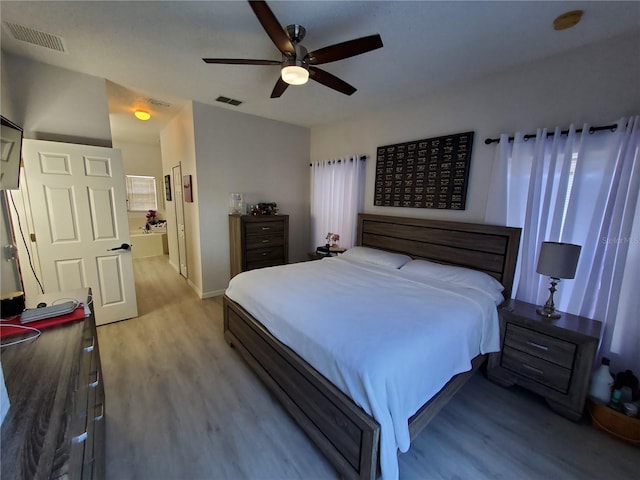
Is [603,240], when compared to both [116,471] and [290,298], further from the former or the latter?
[116,471]

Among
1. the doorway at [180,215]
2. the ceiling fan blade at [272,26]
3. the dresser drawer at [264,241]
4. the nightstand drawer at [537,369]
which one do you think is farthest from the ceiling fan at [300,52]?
the doorway at [180,215]

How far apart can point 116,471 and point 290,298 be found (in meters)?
1.39

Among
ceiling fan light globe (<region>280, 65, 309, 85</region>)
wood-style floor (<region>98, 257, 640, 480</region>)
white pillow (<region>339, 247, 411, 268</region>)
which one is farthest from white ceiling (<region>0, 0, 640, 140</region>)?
wood-style floor (<region>98, 257, 640, 480</region>)

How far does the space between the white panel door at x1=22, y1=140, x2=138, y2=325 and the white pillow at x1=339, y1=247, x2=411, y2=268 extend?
2769 mm

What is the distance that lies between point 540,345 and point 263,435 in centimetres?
214

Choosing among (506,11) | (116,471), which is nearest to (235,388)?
(116,471)

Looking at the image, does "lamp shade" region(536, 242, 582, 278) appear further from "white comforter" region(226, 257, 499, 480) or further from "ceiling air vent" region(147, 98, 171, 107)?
"ceiling air vent" region(147, 98, 171, 107)

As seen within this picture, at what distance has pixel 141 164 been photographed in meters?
6.58

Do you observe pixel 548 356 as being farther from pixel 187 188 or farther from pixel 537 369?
pixel 187 188

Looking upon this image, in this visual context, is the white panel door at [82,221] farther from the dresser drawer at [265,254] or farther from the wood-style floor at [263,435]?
the dresser drawer at [265,254]

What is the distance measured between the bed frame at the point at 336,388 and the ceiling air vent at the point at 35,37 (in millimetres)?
2616

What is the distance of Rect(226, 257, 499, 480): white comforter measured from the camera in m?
1.32

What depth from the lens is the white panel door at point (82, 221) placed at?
8.55 feet

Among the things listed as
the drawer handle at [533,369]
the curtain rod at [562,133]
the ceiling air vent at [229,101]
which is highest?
the ceiling air vent at [229,101]
